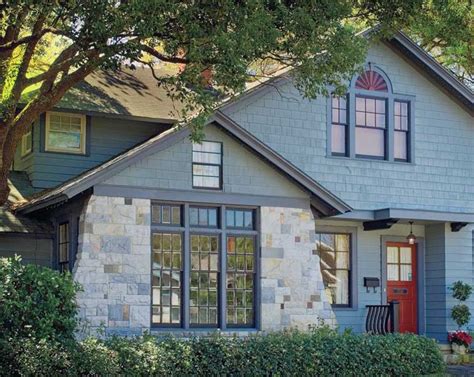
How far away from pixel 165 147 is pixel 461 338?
28.0ft

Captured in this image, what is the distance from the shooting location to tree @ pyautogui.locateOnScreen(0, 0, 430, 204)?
546 inches

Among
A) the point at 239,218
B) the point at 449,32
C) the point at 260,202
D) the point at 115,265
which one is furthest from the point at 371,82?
the point at 115,265

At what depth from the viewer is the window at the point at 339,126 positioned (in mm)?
21469

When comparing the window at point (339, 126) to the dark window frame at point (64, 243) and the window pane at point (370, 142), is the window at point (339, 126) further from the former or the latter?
the dark window frame at point (64, 243)

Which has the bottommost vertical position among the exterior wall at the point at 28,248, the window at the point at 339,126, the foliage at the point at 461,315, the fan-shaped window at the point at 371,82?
the foliage at the point at 461,315

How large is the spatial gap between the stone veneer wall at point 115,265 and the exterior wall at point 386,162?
12.6 feet

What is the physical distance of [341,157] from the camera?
70.1 ft

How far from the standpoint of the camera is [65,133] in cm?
2039

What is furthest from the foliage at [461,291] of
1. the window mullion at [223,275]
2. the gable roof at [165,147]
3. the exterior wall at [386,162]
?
the window mullion at [223,275]

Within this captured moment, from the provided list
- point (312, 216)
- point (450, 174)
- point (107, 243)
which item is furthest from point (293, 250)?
point (450, 174)

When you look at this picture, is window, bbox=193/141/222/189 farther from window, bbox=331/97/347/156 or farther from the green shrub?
the green shrub

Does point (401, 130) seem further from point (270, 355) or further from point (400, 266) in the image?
point (270, 355)

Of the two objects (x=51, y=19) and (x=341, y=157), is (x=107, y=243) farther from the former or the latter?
(x=341, y=157)

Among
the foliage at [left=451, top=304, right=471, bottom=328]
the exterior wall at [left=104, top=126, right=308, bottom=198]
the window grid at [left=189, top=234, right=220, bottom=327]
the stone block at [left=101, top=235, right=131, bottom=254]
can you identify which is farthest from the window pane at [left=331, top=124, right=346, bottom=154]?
the stone block at [left=101, top=235, right=131, bottom=254]
